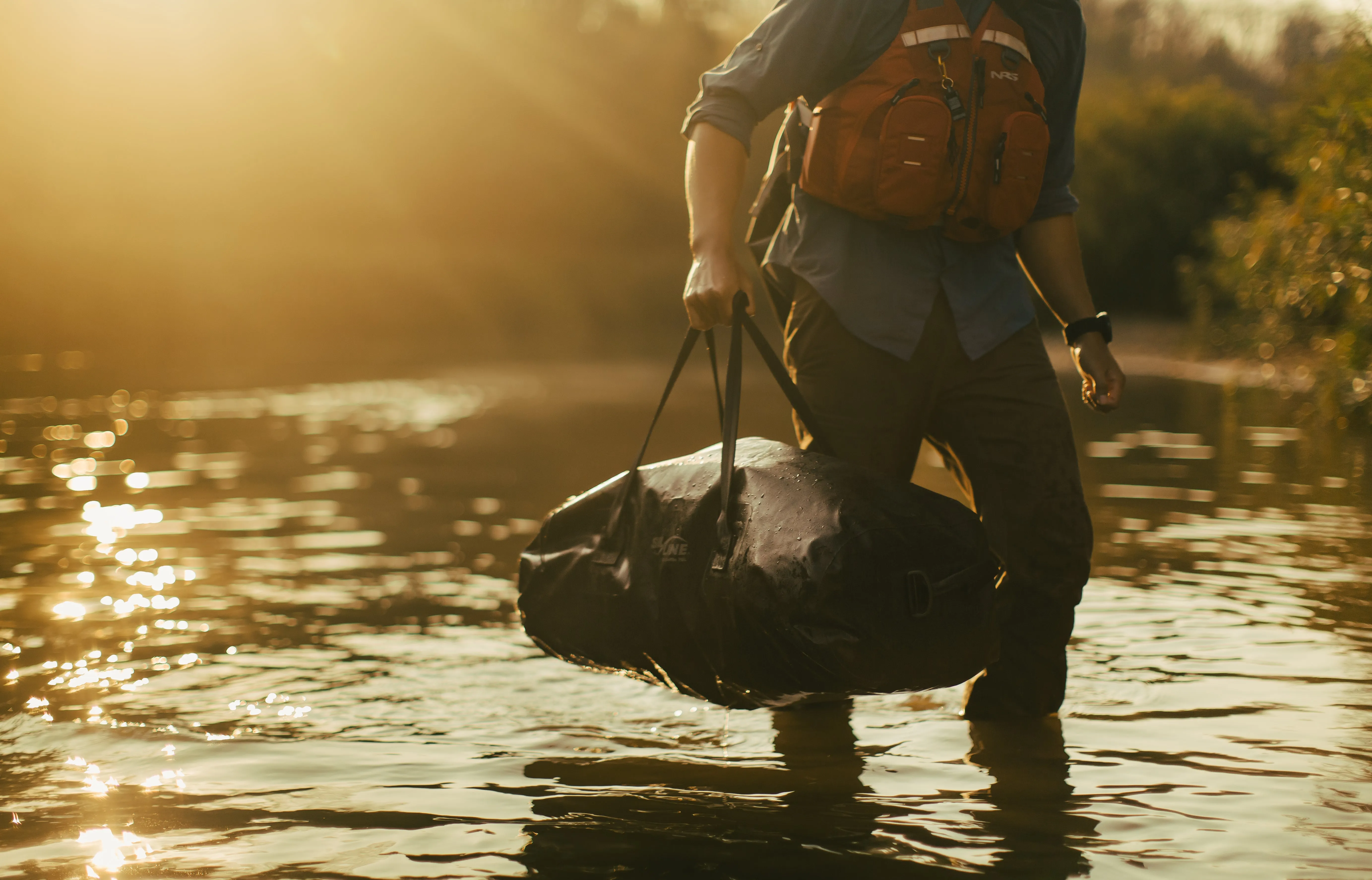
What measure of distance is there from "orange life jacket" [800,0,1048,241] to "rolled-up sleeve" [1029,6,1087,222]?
172 millimetres

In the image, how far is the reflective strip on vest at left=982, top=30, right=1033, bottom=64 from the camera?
270 centimetres

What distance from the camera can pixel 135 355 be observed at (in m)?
20.8

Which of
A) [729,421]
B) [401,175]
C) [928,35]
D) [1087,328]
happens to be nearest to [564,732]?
[729,421]

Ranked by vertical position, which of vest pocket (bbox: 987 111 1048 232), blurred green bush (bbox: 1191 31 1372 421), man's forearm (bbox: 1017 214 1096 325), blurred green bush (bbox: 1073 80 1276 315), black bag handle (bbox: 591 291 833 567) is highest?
blurred green bush (bbox: 1073 80 1276 315)

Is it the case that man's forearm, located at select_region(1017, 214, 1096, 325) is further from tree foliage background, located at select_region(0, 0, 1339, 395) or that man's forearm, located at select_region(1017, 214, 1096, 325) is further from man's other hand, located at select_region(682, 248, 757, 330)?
tree foliage background, located at select_region(0, 0, 1339, 395)

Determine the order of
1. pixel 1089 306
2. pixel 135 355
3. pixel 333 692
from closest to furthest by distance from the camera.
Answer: pixel 1089 306 < pixel 333 692 < pixel 135 355

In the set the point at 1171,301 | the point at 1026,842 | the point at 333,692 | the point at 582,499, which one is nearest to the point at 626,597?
the point at 582,499

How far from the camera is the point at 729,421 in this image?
253cm

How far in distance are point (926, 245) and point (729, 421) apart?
0.61 m

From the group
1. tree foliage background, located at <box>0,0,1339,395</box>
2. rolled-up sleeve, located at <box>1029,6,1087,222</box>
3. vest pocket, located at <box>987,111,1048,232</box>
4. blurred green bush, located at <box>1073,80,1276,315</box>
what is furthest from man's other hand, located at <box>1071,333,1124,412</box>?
blurred green bush, located at <box>1073,80,1276,315</box>

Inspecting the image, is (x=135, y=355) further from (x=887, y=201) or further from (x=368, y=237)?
(x=887, y=201)

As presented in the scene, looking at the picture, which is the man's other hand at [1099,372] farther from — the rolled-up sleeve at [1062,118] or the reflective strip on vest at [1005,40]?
the reflective strip on vest at [1005,40]

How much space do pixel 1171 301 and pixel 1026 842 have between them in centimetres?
2487

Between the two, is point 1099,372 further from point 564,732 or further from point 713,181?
A: point 564,732
